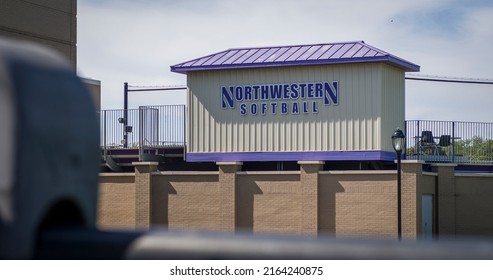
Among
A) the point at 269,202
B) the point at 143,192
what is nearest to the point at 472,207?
the point at 269,202

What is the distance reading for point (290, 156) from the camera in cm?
3175

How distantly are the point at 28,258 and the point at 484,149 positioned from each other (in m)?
38.8

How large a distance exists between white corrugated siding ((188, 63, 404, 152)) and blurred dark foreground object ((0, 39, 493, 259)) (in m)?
28.8

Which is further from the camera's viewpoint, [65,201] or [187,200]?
[187,200]

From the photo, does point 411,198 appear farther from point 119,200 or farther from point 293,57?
point 119,200

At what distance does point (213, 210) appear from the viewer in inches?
1220

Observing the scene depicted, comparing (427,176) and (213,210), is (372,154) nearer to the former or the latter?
(427,176)

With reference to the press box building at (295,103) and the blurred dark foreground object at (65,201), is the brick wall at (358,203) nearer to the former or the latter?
the press box building at (295,103)

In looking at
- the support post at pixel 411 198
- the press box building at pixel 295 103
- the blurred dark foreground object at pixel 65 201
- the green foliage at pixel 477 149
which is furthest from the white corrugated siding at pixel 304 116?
the blurred dark foreground object at pixel 65 201

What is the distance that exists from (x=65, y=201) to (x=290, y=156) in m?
29.8

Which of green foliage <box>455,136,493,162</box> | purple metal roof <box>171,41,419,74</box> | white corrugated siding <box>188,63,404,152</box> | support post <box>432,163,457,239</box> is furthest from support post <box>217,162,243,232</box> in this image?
green foliage <box>455,136,493,162</box>

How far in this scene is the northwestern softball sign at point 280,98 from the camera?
3145 centimetres

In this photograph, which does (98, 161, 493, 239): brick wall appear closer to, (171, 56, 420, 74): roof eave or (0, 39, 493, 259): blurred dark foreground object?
(171, 56, 420, 74): roof eave
